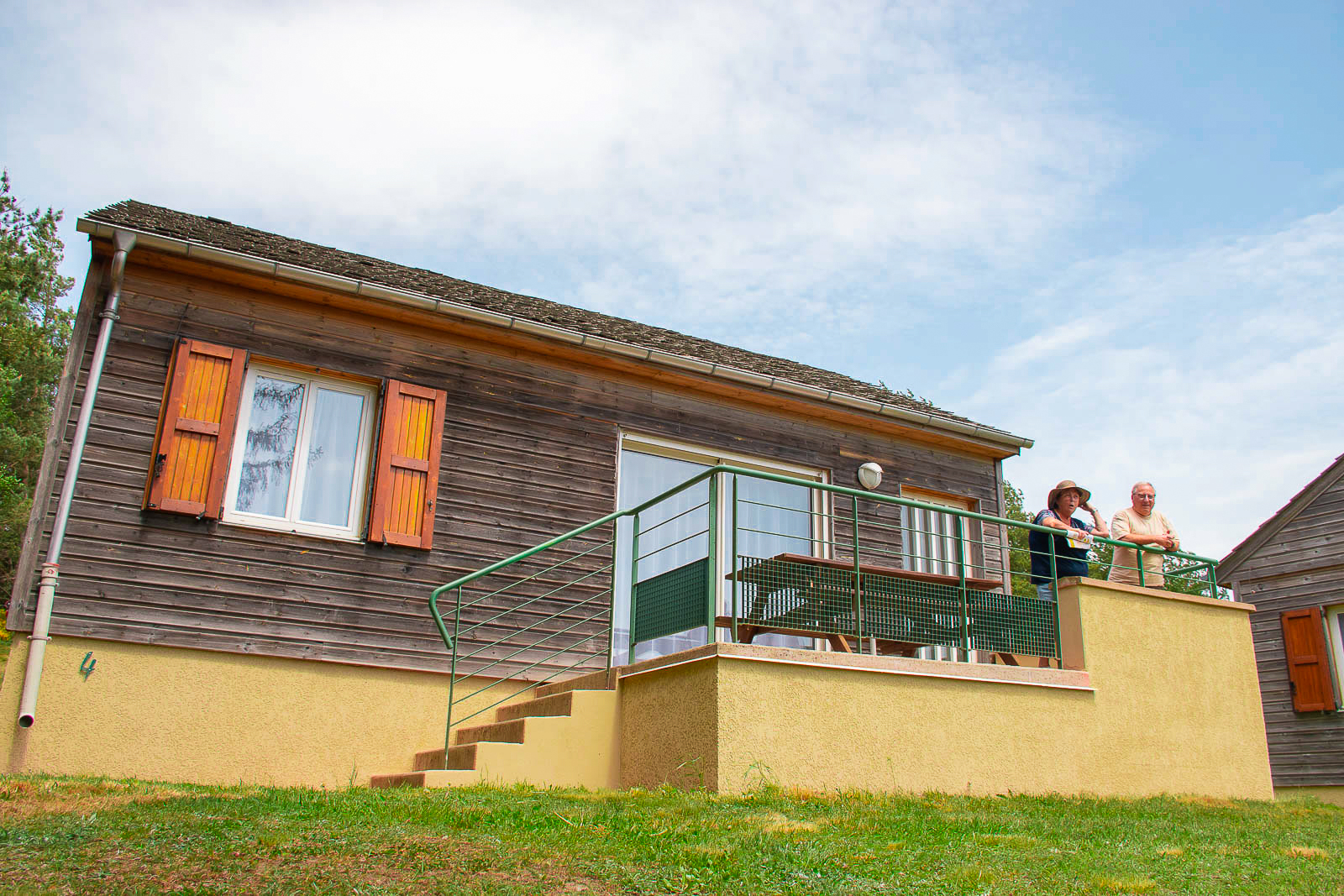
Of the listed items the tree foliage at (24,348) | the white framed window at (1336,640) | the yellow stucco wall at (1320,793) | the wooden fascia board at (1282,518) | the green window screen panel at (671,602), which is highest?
the tree foliage at (24,348)

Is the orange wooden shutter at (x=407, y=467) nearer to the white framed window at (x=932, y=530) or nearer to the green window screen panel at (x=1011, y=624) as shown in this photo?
the green window screen panel at (x=1011, y=624)

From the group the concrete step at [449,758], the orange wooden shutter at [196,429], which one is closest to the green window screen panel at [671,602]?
the concrete step at [449,758]

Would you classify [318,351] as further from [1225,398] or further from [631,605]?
[1225,398]

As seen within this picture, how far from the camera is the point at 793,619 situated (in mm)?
6957

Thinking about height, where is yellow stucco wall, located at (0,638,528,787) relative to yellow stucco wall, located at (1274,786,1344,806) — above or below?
above

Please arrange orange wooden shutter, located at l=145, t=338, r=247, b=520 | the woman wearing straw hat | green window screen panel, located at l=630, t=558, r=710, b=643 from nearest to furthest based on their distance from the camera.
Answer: green window screen panel, located at l=630, t=558, r=710, b=643 → orange wooden shutter, located at l=145, t=338, r=247, b=520 → the woman wearing straw hat

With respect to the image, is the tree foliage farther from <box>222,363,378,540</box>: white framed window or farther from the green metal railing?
the green metal railing

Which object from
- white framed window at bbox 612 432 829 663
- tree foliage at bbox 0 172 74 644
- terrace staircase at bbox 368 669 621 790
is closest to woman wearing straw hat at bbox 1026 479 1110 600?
white framed window at bbox 612 432 829 663

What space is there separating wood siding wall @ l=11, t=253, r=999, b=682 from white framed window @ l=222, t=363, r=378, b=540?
0.57 ft

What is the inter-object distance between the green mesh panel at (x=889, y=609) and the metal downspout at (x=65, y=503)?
15.6 ft

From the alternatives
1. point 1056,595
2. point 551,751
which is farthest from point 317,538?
point 1056,595

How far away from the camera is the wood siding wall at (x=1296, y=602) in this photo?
13219mm

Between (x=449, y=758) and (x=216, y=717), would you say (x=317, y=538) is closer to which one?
(x=216, y=717)

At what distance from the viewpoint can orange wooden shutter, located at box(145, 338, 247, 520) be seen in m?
7.80
